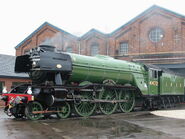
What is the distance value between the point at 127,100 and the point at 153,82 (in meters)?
3.31

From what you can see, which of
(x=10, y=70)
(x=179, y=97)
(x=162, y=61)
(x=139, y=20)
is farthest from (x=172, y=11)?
(x=10, y=70)

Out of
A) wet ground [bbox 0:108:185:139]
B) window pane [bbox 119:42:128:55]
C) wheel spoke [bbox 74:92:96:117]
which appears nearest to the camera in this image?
wet ground [bbox 0:108:185:139]

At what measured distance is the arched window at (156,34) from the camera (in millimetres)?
26344

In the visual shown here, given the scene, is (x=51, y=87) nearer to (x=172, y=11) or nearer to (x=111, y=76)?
(x=111, y=76)

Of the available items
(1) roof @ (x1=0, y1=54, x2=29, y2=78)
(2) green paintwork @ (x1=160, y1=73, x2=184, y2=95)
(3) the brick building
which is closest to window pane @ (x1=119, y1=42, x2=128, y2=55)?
(3) the brick building

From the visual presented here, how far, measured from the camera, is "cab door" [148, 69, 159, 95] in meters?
16.3

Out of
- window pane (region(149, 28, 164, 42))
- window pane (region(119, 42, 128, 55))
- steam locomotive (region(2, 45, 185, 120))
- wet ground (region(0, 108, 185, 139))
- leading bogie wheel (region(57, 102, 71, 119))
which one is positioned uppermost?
window pane (region(149, 28, 164, 42))

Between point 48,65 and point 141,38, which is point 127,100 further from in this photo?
point 141,38

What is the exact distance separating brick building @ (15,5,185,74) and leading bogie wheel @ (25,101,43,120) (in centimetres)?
1444

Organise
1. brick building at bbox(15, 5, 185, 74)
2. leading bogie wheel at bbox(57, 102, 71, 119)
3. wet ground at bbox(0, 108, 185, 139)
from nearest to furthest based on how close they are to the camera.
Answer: wet ground at bbox(0, 108, 185, 139), leading bogie wheel at bbox(57, 102, 71, 119), brick building at bbox(15, 5, 185, 74)

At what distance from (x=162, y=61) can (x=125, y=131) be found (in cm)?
1818

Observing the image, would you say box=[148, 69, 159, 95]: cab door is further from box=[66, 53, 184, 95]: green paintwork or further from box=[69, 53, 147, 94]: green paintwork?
box=[69, 53, 147, 94]: green paintwork

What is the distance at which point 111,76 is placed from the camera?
45.1ft

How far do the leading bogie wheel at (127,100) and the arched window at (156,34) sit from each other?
13.1 m
